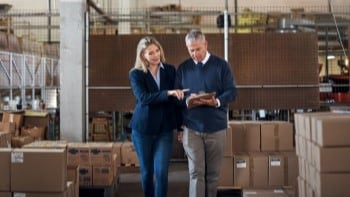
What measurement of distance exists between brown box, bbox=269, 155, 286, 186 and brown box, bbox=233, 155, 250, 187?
24 centimetres

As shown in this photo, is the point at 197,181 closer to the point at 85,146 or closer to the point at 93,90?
the point at 85,146

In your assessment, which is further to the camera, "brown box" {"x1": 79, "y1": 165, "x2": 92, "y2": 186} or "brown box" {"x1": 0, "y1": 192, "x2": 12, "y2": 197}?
"brown box" {"x1": 79, "y1": 165, "x2": 92, "y2": 186}

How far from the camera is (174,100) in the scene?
3562 mm

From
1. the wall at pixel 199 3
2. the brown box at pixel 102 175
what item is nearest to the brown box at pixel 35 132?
the brown box at pixel 102 175

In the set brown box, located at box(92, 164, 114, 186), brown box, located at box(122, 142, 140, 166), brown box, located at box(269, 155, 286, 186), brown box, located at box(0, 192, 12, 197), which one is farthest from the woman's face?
brown box, located at box(122, 142, 140, 166)

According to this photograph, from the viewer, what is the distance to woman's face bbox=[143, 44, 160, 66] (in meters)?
3.52

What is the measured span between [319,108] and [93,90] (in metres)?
2.98

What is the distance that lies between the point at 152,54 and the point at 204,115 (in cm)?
58

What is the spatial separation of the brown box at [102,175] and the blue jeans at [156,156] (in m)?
1.59

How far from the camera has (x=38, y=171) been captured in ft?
10.9

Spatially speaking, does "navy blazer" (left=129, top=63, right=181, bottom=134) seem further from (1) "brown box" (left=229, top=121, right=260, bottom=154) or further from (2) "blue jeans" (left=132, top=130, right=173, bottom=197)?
(1) "brown box" (left=229, top=121, right=260, bottom=154)

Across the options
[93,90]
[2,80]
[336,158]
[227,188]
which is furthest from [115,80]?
[336,158]

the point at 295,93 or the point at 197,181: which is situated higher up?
the point at 295,93

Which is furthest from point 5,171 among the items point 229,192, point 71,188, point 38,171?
point 229,192
